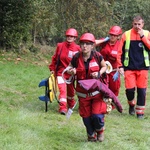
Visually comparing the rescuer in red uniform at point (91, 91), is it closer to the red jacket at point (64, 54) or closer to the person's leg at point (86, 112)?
the person's leg at point (86, 112)

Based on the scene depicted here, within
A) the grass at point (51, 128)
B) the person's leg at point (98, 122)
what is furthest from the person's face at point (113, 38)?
the person's leg at point (98, 122)

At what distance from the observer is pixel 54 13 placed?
20609mm

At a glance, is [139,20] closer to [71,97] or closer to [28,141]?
[71,97]

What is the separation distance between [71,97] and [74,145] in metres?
3.03

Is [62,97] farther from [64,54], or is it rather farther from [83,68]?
[83,68]

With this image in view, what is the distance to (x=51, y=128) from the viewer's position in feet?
22.1

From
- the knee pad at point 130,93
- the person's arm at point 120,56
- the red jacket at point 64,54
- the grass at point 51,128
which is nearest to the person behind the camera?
the grass at point 51,128

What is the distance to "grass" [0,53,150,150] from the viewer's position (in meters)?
5.80

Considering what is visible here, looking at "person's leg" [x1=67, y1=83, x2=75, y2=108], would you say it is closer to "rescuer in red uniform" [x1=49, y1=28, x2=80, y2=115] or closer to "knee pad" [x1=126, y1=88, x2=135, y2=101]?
"rescuer in red uniform" [x1=49, y1=28, x2=80, y2=115]

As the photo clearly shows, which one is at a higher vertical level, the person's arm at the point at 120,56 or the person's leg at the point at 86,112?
the person's arm at the point at 120,56

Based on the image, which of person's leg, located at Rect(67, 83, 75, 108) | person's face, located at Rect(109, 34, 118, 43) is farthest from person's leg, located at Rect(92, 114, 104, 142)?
person's face, located at Rect(109, 34, 118, 43)

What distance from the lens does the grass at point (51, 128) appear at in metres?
5.80

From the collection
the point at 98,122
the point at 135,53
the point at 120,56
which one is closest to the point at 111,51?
the point at 120,56

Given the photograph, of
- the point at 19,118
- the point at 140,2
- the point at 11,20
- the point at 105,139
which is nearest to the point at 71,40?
the point at 19,118
